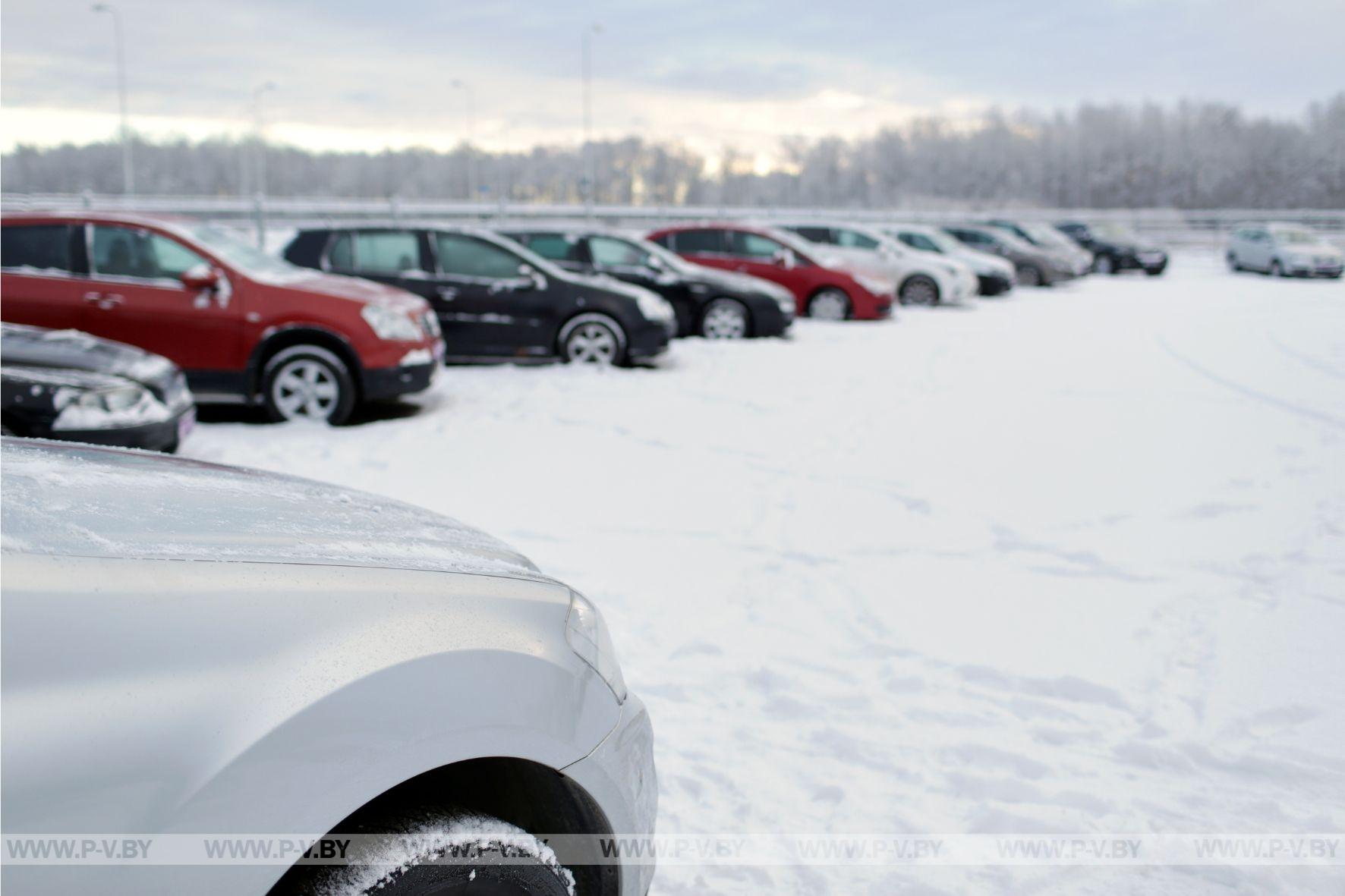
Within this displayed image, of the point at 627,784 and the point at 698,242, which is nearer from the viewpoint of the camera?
the point at 627,784

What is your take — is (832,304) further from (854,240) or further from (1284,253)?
(1284,253)

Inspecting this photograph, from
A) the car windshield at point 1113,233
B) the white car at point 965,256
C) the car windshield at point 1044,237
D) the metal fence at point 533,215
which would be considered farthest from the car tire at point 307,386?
the car windshield at point 1113,233

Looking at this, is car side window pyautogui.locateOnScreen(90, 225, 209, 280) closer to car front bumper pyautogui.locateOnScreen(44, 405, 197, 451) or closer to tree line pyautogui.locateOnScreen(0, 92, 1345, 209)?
car front bumper pyautogui.locateOnScreen(44, 405, 197, 451)

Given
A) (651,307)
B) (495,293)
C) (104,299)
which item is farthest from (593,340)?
(104,299)

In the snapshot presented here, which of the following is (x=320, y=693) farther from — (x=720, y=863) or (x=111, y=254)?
(x=111, y=254)

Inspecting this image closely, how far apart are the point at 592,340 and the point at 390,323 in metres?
2.95

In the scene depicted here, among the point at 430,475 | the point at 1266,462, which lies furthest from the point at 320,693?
the point at 1266,462

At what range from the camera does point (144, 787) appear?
4.33 ft

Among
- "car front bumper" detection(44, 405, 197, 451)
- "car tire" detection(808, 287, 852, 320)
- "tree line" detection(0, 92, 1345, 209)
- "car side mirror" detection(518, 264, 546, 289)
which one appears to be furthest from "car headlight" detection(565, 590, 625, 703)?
"tree line" detection(0, 92, 1345, 209)

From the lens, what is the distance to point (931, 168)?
13188 cm

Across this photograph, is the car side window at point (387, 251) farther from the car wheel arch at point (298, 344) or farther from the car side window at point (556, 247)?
the car side window at point (556, 247)

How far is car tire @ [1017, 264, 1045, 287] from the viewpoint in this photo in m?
25.0

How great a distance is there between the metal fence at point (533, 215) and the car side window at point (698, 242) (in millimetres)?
7743

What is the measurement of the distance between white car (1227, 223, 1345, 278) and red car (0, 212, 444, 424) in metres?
25.6
